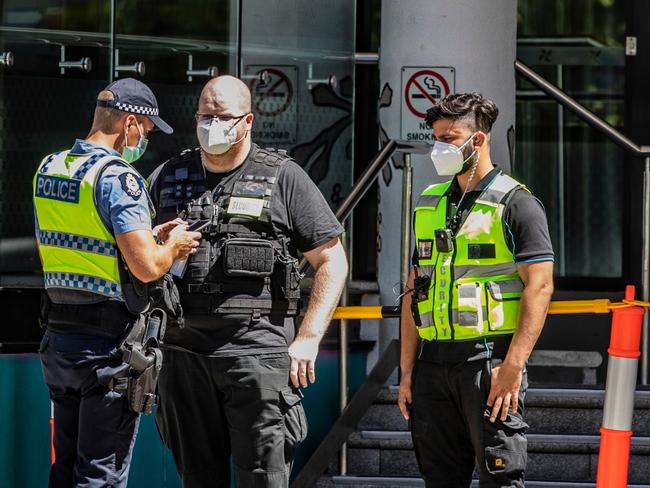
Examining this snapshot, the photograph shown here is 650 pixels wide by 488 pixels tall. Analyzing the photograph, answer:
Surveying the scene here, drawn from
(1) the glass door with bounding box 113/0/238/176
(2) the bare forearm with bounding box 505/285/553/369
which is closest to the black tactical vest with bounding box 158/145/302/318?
(2) the bare forearm with bounding box 505/285/553/369

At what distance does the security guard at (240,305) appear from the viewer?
14.7 ft

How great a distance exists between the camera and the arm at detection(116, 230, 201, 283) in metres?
4.38

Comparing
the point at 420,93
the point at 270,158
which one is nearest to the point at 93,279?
the point at 270,158

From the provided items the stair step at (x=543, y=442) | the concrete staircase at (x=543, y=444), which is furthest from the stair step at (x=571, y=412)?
the stair step at (x=543, y=442)

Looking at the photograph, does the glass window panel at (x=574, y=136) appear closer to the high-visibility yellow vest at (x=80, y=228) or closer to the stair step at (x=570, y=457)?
the stair step at (x=570, y=457)

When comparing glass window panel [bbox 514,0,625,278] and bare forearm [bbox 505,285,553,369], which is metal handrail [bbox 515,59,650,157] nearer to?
glass window panel [bbox 514,0,625,278]

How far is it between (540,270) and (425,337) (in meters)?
0.50

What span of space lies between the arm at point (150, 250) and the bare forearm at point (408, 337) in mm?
831

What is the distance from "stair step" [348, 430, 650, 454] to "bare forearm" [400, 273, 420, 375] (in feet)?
5.13

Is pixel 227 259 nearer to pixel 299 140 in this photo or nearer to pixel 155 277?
pixel 155 277

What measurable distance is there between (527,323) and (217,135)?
1.27 meters

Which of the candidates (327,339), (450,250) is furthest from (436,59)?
(450,250)

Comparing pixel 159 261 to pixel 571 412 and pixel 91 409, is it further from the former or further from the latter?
pixel 571 412

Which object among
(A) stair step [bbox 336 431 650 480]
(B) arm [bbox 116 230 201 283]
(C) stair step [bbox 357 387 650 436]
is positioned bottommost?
(A) stair step [bbox 336 431 650 480]
